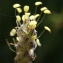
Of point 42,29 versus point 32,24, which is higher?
point 32,24

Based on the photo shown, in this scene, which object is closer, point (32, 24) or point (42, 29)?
point (32, 24)

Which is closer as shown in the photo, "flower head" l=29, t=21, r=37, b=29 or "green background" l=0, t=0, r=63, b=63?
"flower head" l=29, t=21, r=37, b=29

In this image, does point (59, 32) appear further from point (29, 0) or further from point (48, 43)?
point (29, 0)

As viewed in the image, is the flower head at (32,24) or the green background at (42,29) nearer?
the flower head at (32,24)

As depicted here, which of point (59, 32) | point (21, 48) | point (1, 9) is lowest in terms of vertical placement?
point (59, 32)

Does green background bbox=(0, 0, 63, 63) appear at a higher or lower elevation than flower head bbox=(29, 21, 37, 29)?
lower

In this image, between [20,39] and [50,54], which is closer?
[20,39]

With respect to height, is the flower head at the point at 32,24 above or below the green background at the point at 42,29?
above

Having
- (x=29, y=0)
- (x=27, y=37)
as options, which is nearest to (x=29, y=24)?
(x=27, y=37)
